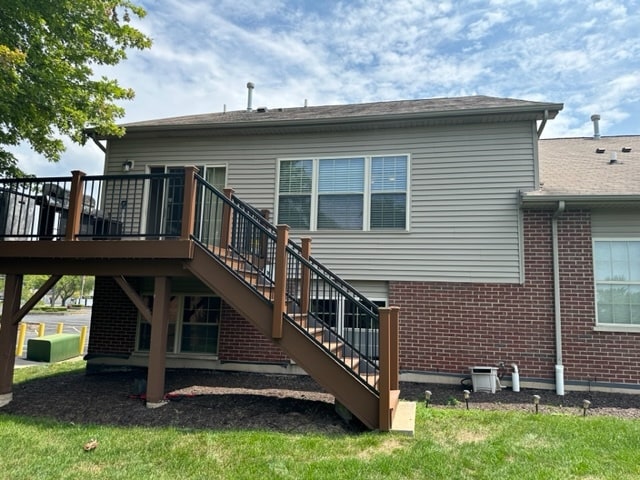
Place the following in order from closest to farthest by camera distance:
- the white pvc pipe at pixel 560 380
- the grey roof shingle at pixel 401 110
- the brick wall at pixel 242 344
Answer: the white pvc pipe at pixel 560 380 < the grey roof shingle at pixel 401 110 < the brick wall at pixel 242 344

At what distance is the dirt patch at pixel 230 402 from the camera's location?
5.01 meters

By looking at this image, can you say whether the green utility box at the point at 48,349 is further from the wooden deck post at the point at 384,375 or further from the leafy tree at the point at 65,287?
the leafy tree at the point at 65,287

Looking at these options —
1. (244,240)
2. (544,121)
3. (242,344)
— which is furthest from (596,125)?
(242,344)

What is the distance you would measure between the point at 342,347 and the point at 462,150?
4477 mm

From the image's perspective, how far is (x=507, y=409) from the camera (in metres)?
5.84

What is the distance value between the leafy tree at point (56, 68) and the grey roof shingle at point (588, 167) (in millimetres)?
7684

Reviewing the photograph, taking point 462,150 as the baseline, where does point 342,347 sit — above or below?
below

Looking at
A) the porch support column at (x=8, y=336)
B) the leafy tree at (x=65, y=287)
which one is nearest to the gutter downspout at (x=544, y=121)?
the porch support column at (x=8, y=336)

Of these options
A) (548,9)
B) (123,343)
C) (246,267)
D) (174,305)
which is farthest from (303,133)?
(123,343)

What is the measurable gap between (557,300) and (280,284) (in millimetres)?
4896

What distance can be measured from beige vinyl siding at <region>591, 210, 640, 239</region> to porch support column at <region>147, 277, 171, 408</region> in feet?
22.9

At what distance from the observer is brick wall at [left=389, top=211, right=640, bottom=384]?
6.89m

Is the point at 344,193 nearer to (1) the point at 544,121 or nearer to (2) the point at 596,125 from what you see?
(1) the point at 544,121

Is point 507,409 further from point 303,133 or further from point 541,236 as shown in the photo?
point 303,133
